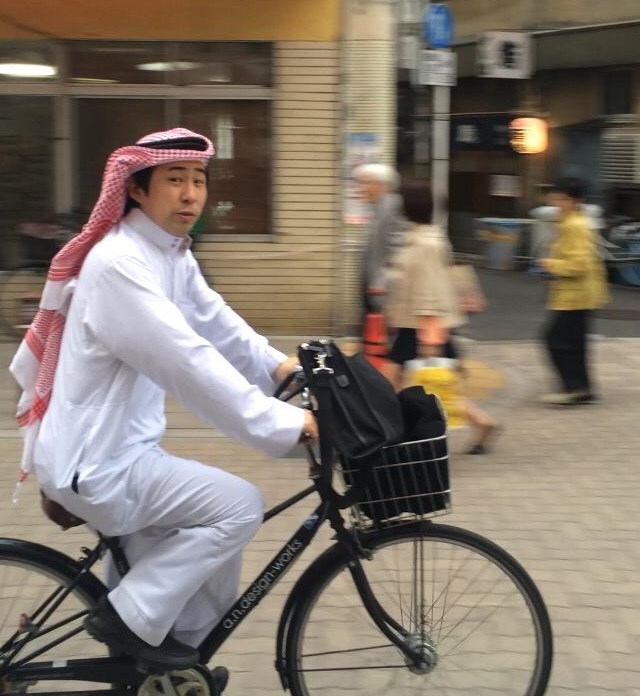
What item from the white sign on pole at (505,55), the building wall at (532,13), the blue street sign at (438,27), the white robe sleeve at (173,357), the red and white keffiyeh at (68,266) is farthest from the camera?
the building wall at (532,13)

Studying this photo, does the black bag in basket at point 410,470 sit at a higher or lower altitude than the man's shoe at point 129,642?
higher

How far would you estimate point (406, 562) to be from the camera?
115 inches

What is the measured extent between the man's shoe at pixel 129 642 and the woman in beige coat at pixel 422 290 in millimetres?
3661

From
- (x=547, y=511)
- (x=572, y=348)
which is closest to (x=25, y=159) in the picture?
(x=572, y=348)

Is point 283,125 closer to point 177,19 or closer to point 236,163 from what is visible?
point 236,163

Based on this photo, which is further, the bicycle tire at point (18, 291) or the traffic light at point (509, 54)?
the traffic light at point (509, 54)

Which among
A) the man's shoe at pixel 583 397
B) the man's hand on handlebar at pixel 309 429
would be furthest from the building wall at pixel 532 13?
the man's hand on handlebar at pixel 309 429

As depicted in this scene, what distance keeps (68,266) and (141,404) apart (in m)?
0.42

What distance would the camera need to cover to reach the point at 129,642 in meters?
2.73

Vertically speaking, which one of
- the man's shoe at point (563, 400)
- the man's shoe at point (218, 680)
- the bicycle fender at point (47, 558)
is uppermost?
the bicycle fender at point (47, 558)

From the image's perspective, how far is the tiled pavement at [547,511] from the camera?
372 centimetres

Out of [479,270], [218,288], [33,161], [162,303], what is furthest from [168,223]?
[479,270]

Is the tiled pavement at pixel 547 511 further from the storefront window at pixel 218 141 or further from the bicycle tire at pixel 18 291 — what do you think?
the storefront window at pixel 218 141

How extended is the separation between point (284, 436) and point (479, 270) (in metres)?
15.5
